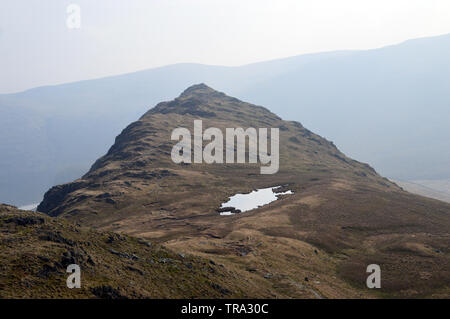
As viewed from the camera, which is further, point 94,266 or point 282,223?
point 282,223

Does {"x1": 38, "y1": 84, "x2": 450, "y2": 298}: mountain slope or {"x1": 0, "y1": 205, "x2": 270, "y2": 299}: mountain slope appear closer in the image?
{"x1": 0, "y1": 205, "x2": 270, "y2": 299}: mountain slope

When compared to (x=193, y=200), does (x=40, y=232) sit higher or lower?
lower

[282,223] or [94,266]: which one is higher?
[282,223]

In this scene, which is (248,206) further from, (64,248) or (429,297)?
(64,248)

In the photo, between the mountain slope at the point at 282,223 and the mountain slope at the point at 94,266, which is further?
the mountain slope at the point at 282,223

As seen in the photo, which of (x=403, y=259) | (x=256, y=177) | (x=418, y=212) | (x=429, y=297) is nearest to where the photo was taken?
(x=429, y=297)
